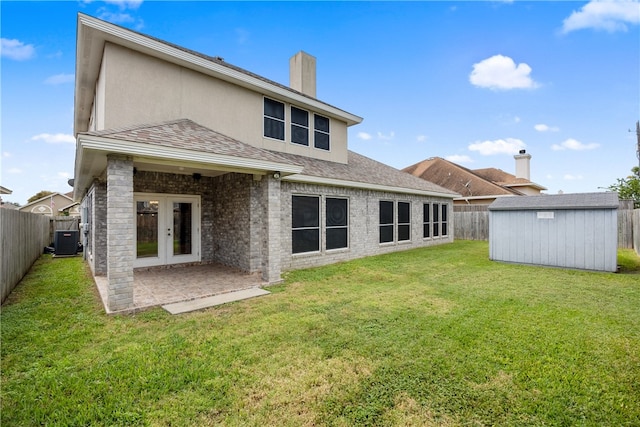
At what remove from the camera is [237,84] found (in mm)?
8758

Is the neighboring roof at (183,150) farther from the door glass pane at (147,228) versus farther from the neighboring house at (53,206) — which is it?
the neighboring house at (53,206)

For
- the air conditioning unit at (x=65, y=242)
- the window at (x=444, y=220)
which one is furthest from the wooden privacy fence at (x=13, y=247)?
the window at (x=444, y=220)

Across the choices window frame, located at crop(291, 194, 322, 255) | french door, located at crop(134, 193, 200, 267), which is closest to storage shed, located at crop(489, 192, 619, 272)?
window frame, located at crop(291, 194, 322, 255)

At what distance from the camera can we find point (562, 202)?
8703mm

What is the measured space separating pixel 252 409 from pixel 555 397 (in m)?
2.76

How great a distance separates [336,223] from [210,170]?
4.41 metres

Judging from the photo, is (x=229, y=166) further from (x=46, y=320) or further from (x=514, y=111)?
(x=514, y=111)

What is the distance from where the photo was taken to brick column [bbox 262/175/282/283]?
6871 millimetres

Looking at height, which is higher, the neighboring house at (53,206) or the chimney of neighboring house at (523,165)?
the chimney of neighboring house at (523,165)

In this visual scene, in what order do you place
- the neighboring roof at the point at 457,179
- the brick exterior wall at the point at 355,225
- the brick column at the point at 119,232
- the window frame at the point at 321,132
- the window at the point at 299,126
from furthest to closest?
the neighboring roof at the point at 457,179
the window frame at the point at 321,132
the window at the point at 299,126
the brick exterior wall at the point at 355,225
the brick column at the point at 119,232

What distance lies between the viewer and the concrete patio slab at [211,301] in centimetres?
512

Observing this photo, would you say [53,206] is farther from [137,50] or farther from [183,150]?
[183,150]

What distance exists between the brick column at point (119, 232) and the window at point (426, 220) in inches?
492

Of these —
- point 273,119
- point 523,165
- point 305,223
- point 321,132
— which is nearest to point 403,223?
point 321,132
